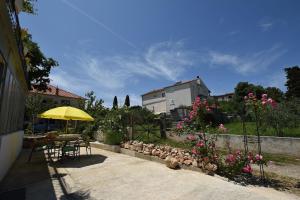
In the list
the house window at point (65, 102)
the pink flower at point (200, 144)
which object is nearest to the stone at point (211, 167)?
the pink flower at point (200, 144)

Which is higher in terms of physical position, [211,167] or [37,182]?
[211,167]

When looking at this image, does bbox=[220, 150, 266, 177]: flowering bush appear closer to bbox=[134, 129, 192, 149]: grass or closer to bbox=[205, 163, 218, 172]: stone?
bbox=[205, 163, 218, 172]: stone

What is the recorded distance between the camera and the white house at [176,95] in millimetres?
46000

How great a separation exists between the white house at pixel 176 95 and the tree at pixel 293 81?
17515 millimetres

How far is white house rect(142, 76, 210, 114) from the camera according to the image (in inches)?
1811

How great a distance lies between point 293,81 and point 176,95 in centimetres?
2536

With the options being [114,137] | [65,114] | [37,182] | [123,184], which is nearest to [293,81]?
[114,137]

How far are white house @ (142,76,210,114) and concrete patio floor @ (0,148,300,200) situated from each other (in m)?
35.0

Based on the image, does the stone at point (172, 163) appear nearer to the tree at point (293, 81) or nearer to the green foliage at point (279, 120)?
the green foliage at point (279, 120)

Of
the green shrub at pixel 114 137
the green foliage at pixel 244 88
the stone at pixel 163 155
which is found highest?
the green foliage at pixel 244 88

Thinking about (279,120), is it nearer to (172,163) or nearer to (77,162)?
(172,163)

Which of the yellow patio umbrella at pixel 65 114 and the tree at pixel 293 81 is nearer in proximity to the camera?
the yellow patio umbrella at pixel 65 114

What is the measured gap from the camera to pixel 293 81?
44562 millimetres

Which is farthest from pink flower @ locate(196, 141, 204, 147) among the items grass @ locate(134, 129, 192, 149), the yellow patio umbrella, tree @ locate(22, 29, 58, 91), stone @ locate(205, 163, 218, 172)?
tree @ locate(22, 29, 58, 91)
